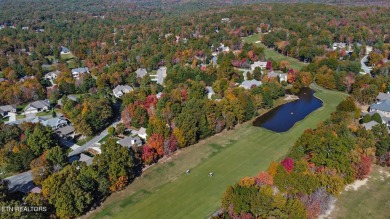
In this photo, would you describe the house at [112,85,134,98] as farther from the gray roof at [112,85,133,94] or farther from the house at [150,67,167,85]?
the house at [150,67,167,85]

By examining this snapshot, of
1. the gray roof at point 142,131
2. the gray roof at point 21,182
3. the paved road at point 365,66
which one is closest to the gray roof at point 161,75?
the gray roof at point 142,131

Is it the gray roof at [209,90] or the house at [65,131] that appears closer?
the house at [65,131]

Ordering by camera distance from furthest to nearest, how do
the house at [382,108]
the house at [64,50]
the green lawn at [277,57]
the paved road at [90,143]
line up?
the house at [64,50] < the green lawn at [277,57] < the house at [382,108] < the paved road at [90,143]

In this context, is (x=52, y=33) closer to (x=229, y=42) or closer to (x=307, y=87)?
(x=229, y=42)

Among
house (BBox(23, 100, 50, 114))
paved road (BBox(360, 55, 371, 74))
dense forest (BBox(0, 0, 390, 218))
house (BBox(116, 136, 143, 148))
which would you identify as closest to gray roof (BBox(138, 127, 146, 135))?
dense forest (BBox(0, 0, 390, 218))

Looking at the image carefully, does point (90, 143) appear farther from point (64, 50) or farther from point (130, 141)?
point (64, 50)

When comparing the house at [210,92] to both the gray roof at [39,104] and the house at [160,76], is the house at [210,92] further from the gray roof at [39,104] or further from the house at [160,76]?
the gray roof at [39,104]
